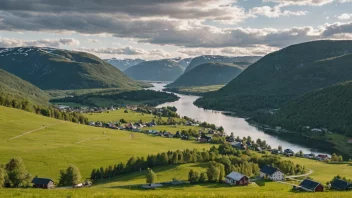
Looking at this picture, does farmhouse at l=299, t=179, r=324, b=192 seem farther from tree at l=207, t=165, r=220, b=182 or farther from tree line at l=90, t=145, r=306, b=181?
tree at l=207, t=165, r=220, b=182

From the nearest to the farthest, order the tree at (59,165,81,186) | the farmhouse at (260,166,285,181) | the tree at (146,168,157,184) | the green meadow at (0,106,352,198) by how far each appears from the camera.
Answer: the tree at (59,165,81,186), the tree at (146,168,157,184), the green meadow at (0,106,352,198), the farmhouse at (260,166,285,181)

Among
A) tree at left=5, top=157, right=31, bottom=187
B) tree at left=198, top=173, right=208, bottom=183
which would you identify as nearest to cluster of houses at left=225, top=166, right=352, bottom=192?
tree at left=198, top=173, right=208, bottom=183

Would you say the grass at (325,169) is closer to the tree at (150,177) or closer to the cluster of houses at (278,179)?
the cluster of houses at (278,179)

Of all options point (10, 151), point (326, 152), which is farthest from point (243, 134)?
point (10, 151)

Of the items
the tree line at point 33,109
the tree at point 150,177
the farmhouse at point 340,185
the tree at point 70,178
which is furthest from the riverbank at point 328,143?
the tree line at point 33,109

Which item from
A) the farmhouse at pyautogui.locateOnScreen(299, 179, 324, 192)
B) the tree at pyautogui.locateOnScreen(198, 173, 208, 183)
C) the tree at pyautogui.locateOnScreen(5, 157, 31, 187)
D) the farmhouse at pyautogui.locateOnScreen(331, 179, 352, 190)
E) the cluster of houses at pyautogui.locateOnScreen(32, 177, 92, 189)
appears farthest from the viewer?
the tree at pyautogui.locateOnScreen(198, 173, 208, 183)

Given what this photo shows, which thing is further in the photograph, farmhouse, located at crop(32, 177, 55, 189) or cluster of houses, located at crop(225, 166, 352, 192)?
cluster of houses, located at crop(225, 166, 352, 192)
